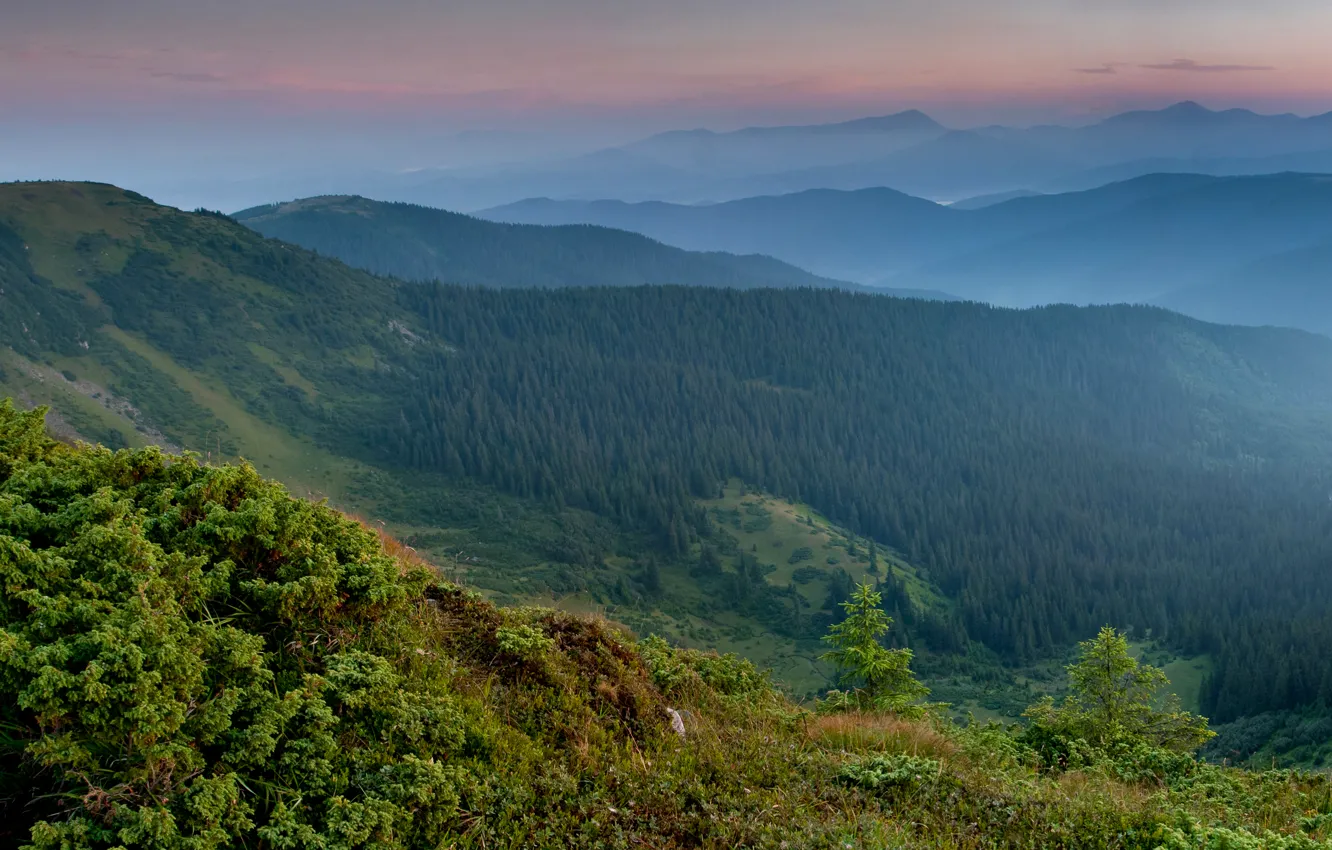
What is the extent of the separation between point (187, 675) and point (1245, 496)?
245m

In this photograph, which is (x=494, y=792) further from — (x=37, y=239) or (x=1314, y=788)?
(x=37, y=239)

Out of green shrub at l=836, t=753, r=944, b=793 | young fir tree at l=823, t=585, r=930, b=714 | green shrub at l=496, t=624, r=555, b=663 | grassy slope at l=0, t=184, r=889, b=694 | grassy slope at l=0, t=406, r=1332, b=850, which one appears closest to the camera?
grassy slope at l=0, t=406, r=1332, b=850

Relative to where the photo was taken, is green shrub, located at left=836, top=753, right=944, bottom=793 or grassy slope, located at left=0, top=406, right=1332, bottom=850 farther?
green shrub, located at left=836, top=753, right=944, bottom=793

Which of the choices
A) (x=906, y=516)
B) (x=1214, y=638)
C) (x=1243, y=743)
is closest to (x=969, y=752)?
(x=1243, y=743)

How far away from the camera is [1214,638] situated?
12381 centimetres

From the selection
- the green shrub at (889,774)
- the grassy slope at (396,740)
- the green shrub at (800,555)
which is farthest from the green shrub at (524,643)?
the green shrub at (800,555)

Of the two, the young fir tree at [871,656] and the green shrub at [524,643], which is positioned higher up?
the green shrub at [524,643]

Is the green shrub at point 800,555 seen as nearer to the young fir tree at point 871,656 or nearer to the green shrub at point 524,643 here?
the young fir tree at point 871,656

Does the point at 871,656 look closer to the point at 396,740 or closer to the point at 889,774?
the point at 889,774

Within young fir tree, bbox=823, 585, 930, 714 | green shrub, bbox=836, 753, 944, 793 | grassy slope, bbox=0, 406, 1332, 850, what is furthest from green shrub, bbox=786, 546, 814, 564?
green shrub, bbox=836, 753, 944, 793

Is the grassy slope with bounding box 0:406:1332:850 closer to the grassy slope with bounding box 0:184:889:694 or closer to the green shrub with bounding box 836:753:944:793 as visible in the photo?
the green shrub with bounding box 836:753:944:793

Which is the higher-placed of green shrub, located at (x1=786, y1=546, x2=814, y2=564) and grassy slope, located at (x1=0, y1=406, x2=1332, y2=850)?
grassy slope, located at (x1=0, y1=406, x2=1332, y2=850)

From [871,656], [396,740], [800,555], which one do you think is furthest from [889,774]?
[800,555]

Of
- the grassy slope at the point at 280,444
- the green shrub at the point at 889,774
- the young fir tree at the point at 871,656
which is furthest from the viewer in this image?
the grassy slope at the point at 280,444
